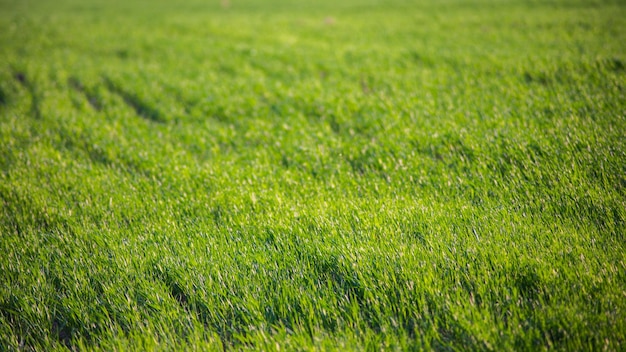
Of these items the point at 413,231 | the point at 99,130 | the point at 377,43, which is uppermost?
the point at 377,43

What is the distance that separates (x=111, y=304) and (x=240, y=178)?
8.53ft

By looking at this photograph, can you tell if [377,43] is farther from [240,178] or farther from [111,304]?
[111,304]

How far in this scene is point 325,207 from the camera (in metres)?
5.14

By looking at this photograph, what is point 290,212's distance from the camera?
509 centimetres

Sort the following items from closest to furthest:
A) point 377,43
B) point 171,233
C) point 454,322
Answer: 1. point 454,322
2. point 171,233
3. point 377,43

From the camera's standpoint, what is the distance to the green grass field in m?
3.59

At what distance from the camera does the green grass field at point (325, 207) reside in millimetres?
3588

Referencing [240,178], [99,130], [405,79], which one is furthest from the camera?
[405,79]

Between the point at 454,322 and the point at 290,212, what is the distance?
2.44m

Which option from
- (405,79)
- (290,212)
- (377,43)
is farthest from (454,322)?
Answer: (377,43)

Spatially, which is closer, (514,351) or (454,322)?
(514,351)

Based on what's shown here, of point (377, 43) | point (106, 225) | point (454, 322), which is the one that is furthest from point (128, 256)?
point (377, 43)

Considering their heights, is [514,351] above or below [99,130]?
below

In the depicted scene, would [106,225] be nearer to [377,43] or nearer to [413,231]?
[413,231]
